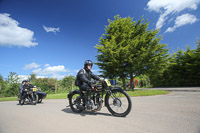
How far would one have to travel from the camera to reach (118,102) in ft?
10.8

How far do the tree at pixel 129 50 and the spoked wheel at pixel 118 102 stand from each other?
30.0ft

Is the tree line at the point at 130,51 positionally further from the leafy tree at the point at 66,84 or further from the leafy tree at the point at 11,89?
the leafy tree at the point at 11,89

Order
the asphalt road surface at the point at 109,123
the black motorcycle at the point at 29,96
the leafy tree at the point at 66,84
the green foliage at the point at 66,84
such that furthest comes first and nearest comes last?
1. the leafy tree at the point at 66,84
2. the green foliage at the point at 66,84
3. the black motorcycle at the point at 29,96
4. the asphalt road surface at the point at 109,123

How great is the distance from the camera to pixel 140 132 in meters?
2.02

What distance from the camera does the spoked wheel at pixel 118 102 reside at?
311 centimetres

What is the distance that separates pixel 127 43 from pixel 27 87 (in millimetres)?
11145

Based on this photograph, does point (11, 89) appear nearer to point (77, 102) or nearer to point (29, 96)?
point (29, 96)

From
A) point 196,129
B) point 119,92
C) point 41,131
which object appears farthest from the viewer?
point 119,92

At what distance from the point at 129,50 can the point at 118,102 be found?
417 inches

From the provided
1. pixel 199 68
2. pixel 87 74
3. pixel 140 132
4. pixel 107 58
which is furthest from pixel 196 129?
pixel 199 68

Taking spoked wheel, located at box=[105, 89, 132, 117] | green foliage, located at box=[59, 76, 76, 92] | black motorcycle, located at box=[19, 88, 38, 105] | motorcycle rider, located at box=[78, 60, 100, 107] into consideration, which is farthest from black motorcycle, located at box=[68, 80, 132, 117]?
green foliage, located at box=[59, 76, 76, 92]

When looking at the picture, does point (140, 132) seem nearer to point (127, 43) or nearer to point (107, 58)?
point (107, 58)

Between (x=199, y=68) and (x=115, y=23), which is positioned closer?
(x=115, y=23)

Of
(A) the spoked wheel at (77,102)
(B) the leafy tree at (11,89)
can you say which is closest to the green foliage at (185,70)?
(A) the spoked wheel at (77,102)
